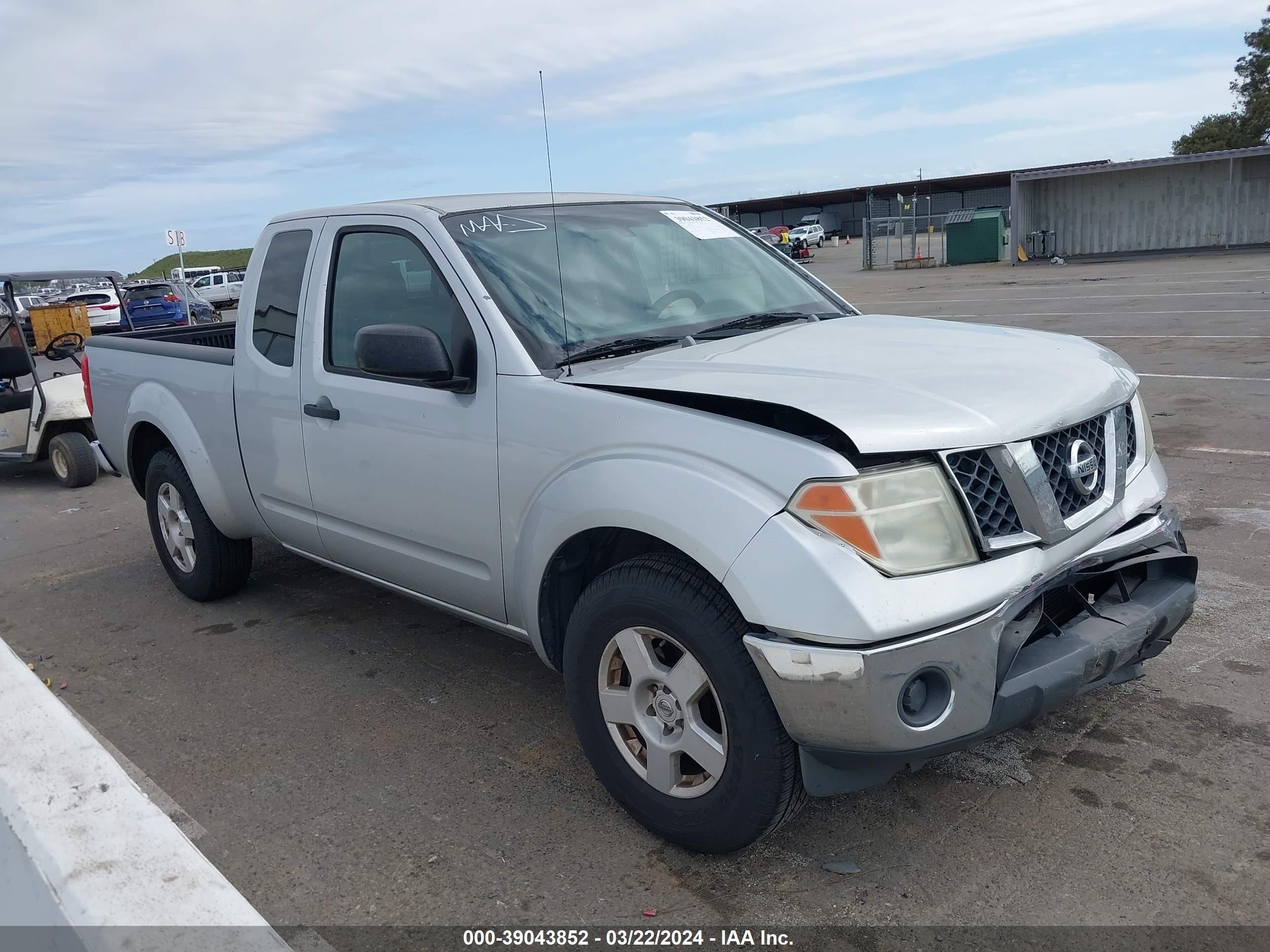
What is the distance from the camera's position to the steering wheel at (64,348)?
9.32 meters

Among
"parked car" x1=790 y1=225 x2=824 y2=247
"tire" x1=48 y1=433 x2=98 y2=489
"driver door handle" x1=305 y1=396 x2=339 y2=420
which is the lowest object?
"tire" x1=48 y1=433 x2=98 y2=489

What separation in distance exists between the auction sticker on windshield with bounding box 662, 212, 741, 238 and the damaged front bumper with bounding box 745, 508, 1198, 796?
2.12 metres

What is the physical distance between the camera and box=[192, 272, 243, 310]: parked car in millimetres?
41188

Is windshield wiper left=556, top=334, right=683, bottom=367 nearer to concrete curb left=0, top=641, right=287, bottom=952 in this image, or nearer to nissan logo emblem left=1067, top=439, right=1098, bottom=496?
nissan logo emblem left=1067, top=439, right=1098, bottom=496

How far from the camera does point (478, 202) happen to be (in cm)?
404

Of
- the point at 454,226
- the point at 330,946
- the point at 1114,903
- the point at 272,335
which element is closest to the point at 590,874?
the point at 330,946

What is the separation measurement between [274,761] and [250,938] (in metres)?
1.99

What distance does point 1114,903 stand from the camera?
265 cm

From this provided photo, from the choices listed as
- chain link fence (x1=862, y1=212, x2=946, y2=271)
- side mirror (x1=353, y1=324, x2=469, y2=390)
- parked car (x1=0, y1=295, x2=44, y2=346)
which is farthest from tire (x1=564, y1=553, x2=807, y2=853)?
chain link fence (x1=862, y1=212, x2=946, y2=271)

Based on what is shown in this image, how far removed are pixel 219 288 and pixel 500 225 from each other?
4165cm

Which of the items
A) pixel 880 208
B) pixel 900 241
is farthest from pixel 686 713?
pixel 880 208

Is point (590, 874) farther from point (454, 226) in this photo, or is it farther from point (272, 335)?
point (272, 335)

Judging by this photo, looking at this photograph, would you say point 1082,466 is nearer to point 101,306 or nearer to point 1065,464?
point 1065,464

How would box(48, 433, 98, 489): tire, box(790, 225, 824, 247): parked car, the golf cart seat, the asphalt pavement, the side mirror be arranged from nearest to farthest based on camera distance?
the asphalt pavement → the side mirror → box(48, 433, 98, 489): tire → the golf cart seat → box(790, 225, 824, 247): parked car
